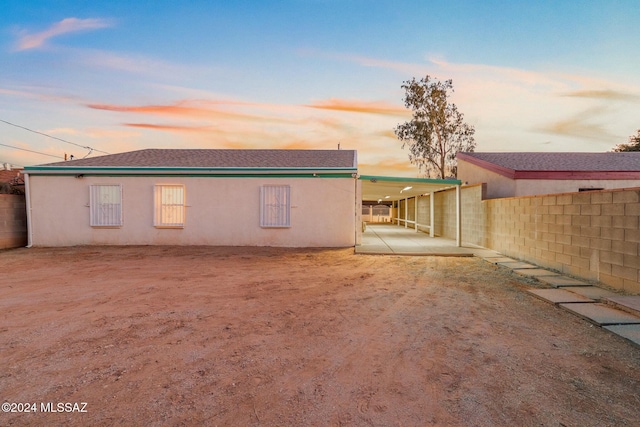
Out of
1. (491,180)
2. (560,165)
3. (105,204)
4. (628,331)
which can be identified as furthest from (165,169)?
(560,165)

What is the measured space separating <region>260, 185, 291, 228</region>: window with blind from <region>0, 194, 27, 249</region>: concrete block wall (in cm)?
904

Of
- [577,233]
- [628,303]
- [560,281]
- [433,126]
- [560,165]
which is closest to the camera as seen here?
[628,303]

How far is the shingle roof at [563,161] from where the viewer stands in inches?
477

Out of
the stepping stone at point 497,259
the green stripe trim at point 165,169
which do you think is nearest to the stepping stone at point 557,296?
the stepping stone at point 497,259

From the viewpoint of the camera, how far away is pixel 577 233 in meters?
6.53

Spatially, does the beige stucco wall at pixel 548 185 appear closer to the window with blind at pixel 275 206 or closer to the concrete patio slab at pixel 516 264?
the concrete patio slab at pixel 516 264

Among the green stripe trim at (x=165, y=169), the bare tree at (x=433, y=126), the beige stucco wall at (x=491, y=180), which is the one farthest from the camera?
the bare tree at (x=433, y=126)

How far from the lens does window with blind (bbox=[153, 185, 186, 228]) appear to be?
38.2 feet

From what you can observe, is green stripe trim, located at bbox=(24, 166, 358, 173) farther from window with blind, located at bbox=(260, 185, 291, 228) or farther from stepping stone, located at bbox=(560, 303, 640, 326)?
stepping stone, located at bbox=(560, 303, 640, 326)

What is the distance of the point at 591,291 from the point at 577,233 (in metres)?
1.58

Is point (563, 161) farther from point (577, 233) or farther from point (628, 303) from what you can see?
point (628, 303)

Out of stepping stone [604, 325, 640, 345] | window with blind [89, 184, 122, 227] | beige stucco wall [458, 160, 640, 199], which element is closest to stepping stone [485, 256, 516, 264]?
beige stucco wall [458, 160, 640, 199]

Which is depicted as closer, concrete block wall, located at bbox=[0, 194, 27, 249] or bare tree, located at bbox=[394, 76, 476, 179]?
concrete block wall, located at bbox=[0, 194, 27, 249]

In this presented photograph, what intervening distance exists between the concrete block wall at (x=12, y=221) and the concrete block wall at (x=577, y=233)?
16.9 m
